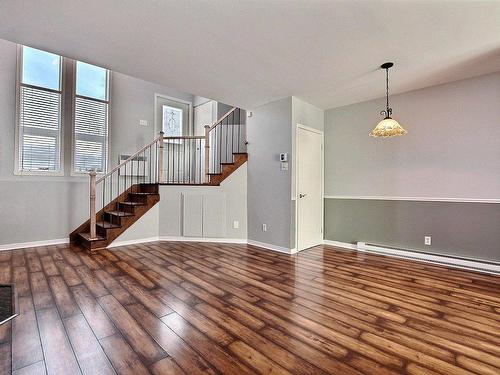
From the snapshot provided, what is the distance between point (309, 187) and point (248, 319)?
9.49 feet

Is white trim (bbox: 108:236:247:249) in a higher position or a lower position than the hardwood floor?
higher

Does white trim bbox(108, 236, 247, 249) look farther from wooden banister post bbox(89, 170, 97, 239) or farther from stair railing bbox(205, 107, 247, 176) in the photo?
stair railing bbox(205, 107, 247, 176)

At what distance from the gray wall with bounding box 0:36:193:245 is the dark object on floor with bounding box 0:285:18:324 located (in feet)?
7.08

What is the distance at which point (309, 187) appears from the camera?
449 cm

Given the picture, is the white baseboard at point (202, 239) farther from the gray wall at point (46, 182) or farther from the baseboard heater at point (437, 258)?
the baseboard heater at point (437, 258)

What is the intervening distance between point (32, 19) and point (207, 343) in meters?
3.02

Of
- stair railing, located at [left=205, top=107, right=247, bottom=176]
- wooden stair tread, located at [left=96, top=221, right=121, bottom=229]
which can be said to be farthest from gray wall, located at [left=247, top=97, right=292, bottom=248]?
wooden stair tread, located at [left=96, top=221, right=121, bottom=229]

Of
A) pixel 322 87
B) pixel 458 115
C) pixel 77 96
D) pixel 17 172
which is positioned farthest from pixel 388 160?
pixel 17 172

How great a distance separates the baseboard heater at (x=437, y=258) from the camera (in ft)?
10.6

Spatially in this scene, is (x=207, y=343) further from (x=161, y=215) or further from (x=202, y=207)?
(x=161, y=215)

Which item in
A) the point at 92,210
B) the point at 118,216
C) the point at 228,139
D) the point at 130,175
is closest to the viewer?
the point at 92,210

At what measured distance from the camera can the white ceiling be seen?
207 centimetres

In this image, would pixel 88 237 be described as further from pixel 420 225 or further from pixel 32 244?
pixel 420 225

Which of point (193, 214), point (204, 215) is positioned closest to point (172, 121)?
point (193, 214)
